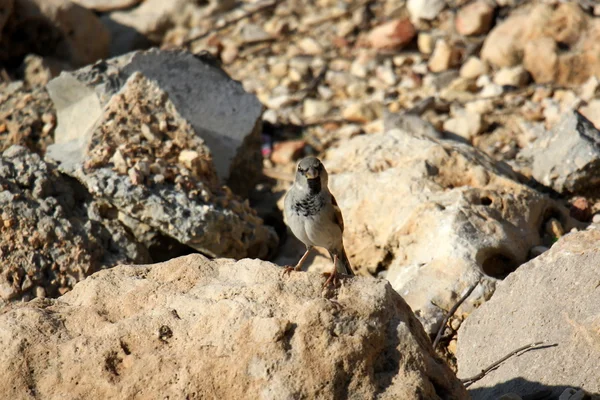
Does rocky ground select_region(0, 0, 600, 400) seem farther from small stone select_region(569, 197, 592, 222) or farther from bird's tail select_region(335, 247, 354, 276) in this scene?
bird's tail select_region(335, 247, 354, 276)

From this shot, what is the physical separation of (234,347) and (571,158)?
14.2 ft

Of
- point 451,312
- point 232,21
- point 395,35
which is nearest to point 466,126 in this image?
point 395,35

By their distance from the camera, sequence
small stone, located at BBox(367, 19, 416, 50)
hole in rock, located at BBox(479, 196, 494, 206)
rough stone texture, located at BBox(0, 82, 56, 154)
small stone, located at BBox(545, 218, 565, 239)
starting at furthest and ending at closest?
small stone, located at BBox(367, 19, 416, 50) < rough stone texture, located at BBox(0, 82, 56, 154) < small stone, located at BBox(545, 218, 565, 239) < hole in rock, located at BBox(479, 196, 494, 206)

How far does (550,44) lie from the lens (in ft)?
30.4

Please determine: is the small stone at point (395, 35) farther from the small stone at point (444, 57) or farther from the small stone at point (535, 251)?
the small stone at point (535, 251)

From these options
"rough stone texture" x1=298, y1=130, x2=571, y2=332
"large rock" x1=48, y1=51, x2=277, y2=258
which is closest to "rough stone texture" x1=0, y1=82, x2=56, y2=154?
"large rock" x1=48, y1=51, x2=277, y2=258

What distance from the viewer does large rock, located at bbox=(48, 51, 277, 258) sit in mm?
5793

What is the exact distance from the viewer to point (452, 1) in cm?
1066

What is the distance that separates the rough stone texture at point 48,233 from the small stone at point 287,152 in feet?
10.2

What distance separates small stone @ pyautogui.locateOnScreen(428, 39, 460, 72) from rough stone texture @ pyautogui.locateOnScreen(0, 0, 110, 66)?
4440 mm

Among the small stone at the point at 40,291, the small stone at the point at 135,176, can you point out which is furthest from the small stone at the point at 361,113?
the small stone at the point at 40,291

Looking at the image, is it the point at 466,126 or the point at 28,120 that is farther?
the point at 466,126

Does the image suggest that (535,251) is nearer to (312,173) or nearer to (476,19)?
(312,173)

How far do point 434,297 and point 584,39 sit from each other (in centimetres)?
545
